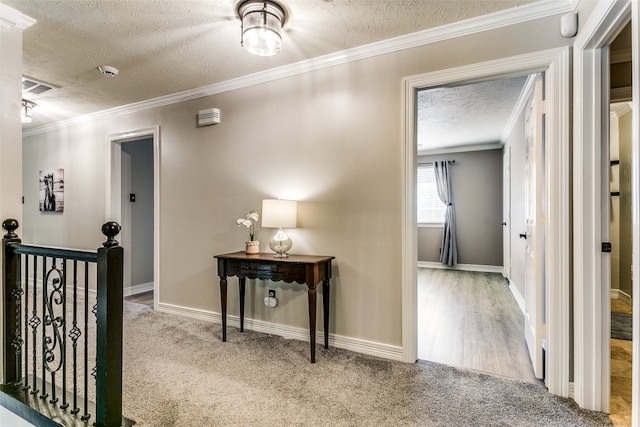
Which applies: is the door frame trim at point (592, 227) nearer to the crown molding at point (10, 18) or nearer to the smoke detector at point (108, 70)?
the crown molding at point (10, 18)

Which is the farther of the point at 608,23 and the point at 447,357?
the point at 447,357

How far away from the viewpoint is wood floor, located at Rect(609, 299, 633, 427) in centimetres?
176

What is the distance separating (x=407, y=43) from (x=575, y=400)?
255cm

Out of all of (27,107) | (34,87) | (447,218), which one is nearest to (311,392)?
(34,87)

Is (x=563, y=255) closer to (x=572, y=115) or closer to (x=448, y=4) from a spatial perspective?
(x=572, y=115)

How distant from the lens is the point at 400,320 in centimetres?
247

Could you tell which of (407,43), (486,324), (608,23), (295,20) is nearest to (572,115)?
(608,23)

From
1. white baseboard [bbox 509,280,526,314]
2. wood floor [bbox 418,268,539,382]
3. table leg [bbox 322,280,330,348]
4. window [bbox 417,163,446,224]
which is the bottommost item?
wood floor [bbox 418,268,539,382]

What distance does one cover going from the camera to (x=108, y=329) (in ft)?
4.91

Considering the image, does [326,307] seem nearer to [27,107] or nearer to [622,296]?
[622,296]

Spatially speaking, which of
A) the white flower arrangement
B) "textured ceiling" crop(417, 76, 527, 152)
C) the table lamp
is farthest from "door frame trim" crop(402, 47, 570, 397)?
the white flower arrangement

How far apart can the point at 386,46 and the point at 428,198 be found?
15.4ft

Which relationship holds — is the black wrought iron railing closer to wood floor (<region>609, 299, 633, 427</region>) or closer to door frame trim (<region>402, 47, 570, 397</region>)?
door frame trim (<region>402, 47, 570, 397</region>)

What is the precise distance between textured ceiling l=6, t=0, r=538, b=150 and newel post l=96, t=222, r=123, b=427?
1556 millimetres
